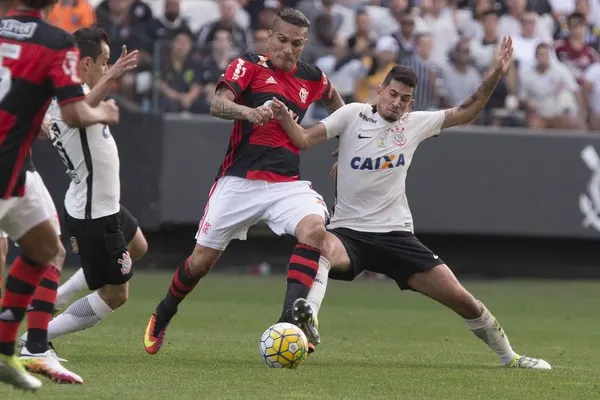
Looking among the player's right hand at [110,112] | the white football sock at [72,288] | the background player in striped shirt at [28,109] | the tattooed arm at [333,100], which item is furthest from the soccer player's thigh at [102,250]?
the player's right hand at [110,112]

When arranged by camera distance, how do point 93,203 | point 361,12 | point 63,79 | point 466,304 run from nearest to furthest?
point 63,79 → point 93,203 → point 466,304 → point 361,12

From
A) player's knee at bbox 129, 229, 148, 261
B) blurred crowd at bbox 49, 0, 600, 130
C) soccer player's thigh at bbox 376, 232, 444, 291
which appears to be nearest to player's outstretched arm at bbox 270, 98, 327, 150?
soccer player's thigh at bbox 376, 232, 444, 291

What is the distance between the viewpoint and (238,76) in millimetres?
9086

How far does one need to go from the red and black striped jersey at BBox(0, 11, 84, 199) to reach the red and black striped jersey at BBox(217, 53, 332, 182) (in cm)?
271

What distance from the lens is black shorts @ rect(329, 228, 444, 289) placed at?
909cm

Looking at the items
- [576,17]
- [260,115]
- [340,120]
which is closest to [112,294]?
[260,115]

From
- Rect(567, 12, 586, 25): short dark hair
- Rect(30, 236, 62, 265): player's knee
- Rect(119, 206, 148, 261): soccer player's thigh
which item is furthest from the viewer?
Rect(567, 12, 586, 25): short dark hair

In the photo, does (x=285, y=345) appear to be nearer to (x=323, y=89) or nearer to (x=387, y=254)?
(x=387, y=254)

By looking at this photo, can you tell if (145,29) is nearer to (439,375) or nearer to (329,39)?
(329,39)

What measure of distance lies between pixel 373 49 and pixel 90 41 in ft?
29.0

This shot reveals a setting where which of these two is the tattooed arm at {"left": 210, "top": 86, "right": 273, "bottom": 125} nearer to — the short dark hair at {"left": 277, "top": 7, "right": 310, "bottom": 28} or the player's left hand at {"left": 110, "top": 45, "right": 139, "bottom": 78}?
the short dark hair at {"left": 277, "top": 7, "right": 310, "bottom": 28}

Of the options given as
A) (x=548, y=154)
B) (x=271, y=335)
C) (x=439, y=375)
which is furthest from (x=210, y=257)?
(x=548, y=154)

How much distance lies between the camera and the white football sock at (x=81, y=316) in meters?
8.95

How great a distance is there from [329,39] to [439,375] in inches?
403
